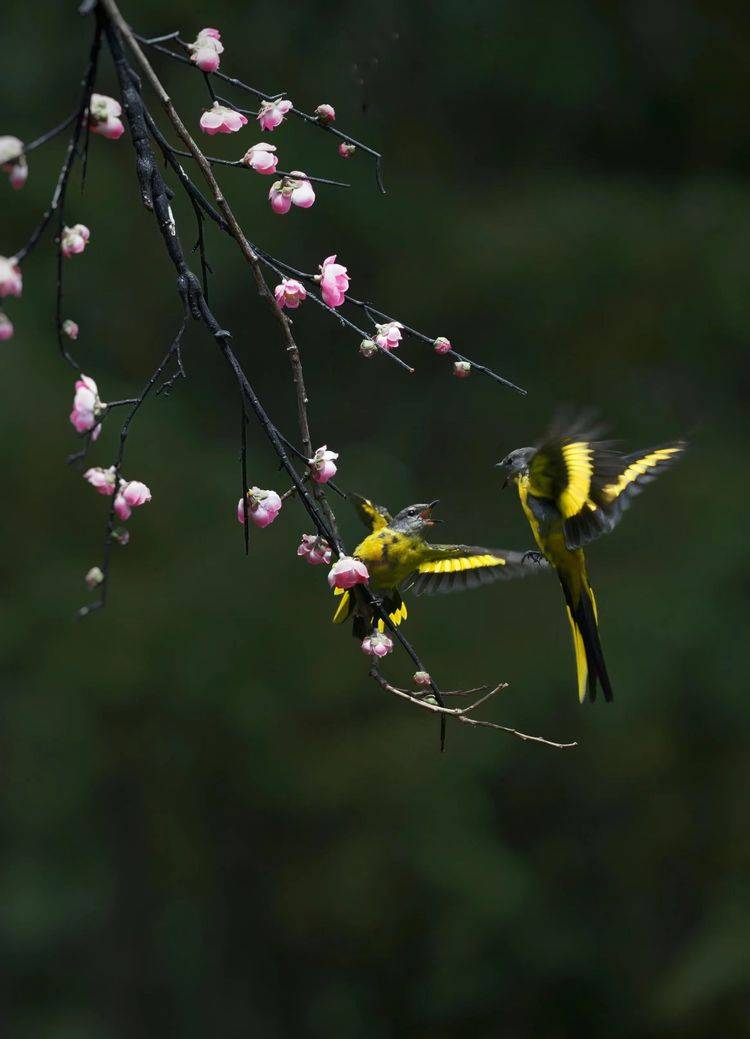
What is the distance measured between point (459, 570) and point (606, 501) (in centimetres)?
45

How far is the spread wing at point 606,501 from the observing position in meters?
1.59

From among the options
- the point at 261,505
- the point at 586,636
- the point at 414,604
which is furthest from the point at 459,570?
the point at 414,604

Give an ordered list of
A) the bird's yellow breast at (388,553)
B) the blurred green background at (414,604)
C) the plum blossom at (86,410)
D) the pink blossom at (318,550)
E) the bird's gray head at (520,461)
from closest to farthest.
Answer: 1. the plum blossom at (86,410)
2. the pink blossom at (318,550)
3. the bird's gray head at (520,461)
4. the bird's yellow breast at (388,553)
5. the blurred green background at (414,604)

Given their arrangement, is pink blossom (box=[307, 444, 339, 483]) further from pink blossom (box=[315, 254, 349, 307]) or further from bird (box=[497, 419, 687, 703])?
bird (box=[497, 419, 687, 703])

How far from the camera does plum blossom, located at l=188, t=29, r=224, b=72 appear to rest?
3.54 ft

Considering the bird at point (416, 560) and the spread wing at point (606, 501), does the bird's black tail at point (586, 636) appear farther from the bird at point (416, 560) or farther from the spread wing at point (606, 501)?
the spread wing at point (606, 501)

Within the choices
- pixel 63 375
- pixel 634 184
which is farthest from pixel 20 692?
pixel 634 184

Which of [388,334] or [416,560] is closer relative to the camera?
[388,334]

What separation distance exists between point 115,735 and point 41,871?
61 cm

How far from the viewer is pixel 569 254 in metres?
5.75

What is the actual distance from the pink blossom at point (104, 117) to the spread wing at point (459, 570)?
3.36 feet

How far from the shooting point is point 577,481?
1.65 m

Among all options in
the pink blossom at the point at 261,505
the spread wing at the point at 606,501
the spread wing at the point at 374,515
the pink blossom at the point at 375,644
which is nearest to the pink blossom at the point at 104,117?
the pink blossom at the point at 261,505

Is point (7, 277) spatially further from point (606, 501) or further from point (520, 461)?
point (520, 461)
